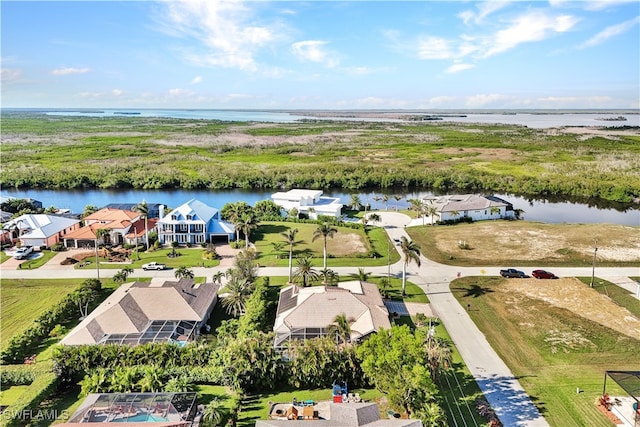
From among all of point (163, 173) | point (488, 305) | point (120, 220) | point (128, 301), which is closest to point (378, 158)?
point (163, 173)

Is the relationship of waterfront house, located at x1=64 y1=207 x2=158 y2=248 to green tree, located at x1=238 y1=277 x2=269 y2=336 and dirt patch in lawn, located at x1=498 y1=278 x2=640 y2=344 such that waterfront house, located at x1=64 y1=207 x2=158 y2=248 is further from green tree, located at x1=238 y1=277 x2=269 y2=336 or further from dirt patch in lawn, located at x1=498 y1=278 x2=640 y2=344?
dirt patch in lawn, located at x1=498 y1=278 x2=640 y2=344

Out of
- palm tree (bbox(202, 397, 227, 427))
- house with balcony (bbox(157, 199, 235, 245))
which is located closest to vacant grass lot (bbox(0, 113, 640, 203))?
house with balcony (bbox(157, 199, 235, 245))

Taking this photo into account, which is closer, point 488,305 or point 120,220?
point 488,305

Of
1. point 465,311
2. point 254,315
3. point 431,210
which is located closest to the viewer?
point 254,315

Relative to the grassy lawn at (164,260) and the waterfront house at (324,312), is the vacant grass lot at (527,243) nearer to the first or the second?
the waterfront house at (324,312)

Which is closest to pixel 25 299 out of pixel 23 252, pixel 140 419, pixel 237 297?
pixel 23 252

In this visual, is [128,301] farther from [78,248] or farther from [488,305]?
[488,305]

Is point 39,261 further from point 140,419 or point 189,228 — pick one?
point 140,419
